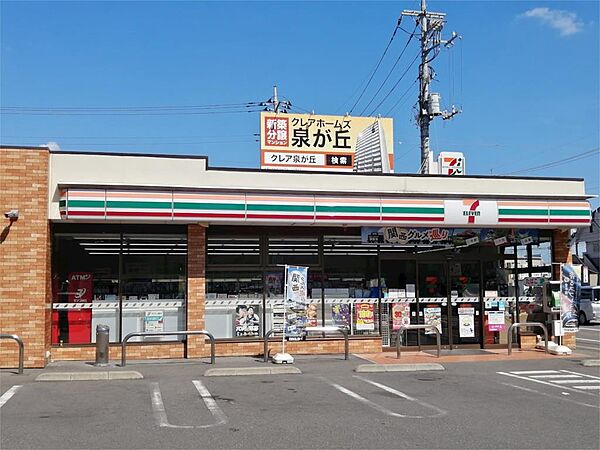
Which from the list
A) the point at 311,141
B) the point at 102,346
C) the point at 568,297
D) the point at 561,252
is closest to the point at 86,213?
the point at 102,346

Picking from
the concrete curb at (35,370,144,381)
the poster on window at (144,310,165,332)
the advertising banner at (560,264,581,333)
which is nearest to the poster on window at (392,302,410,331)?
the advertising banner at (560,264,581,333)

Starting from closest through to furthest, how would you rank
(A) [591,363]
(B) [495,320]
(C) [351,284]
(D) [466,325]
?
(A) [591,363] < (C) [351,284] < (D) [466,325] < (B) [495,320]

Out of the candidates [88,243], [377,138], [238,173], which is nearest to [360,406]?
[238,173]

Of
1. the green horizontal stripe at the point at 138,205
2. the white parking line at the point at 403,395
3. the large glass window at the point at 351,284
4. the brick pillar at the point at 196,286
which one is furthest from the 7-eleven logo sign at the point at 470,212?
the green horizontal stripe at the point at 138,205

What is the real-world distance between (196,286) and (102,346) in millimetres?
2632

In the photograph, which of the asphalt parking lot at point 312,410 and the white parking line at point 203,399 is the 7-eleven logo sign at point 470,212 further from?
the white parking line at point 203,399

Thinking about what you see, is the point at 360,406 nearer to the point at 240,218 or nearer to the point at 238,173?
the point at 240,218

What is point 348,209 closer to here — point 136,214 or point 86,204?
point 136,214

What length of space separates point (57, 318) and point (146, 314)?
2.08 metres

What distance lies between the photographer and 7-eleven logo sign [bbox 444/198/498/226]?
16.9m

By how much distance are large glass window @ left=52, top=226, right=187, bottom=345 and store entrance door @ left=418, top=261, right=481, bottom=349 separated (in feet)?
21.2

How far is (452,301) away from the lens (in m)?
18.2

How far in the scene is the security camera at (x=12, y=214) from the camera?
14.8 meters

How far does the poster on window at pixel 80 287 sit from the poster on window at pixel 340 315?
6.06 metres
